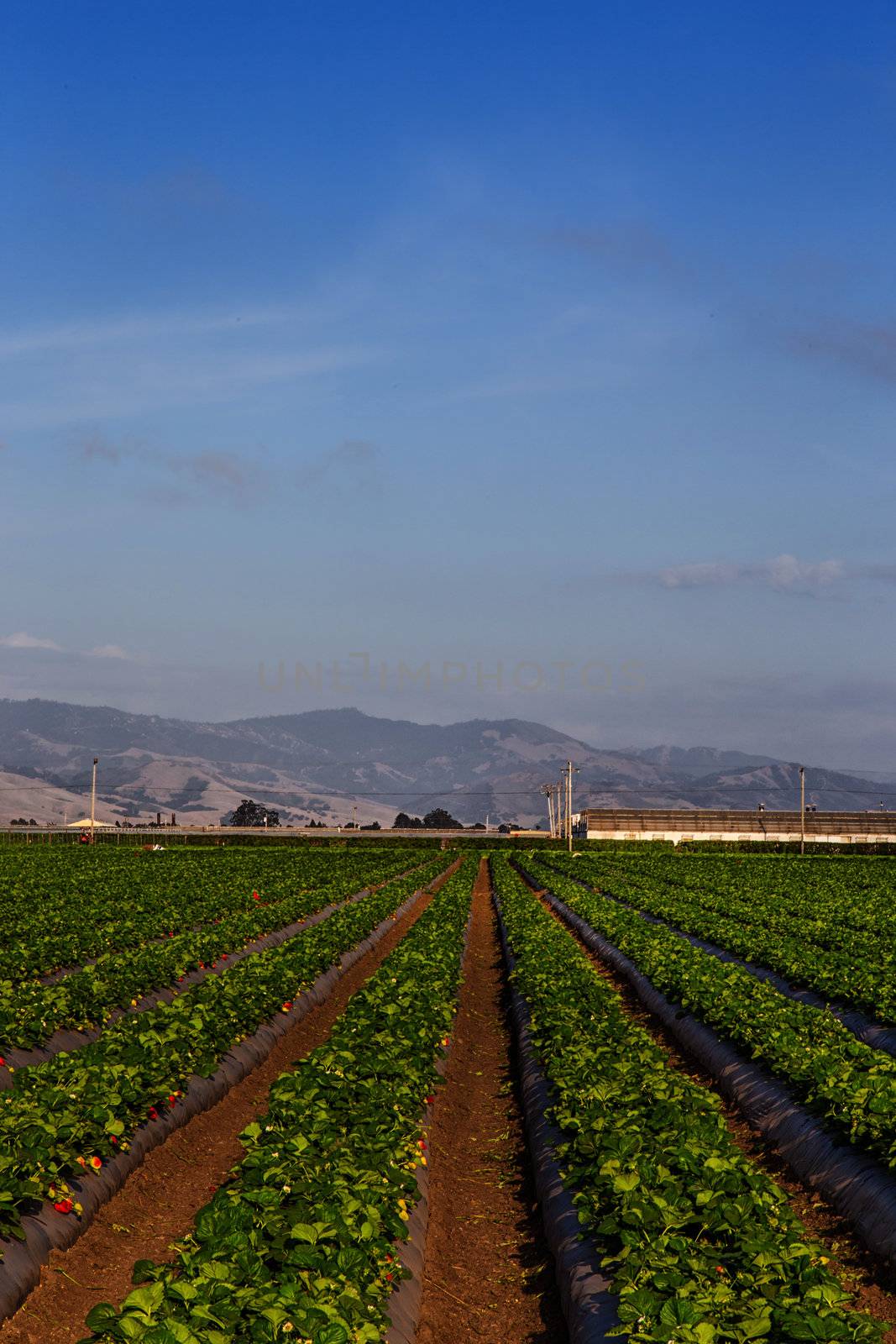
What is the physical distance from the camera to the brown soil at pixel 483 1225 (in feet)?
31.7

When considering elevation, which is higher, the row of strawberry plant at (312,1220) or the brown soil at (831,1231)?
the row of strawberry plant at (312,1220)

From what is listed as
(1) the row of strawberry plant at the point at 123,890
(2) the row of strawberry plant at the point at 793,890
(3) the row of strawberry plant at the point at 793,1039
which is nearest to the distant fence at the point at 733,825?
(2) the row of strawberry plant at the point at 793,890

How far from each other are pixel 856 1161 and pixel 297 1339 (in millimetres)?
7089

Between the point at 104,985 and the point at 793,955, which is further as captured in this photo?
the point at 793,955

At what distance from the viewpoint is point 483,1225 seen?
11961 mm

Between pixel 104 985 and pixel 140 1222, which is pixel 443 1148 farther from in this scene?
pixel 104 985

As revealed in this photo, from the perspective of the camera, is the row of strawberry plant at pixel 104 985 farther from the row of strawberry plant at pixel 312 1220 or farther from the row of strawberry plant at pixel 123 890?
the row of strawberry plant at pixel 312 1220

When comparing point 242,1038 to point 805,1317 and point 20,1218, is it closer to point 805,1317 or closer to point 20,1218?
point 20,1218

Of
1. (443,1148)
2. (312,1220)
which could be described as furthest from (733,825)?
(312,1220)

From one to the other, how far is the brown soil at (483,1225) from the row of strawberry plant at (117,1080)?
336cm

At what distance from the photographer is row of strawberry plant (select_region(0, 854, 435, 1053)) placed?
54.5 feet

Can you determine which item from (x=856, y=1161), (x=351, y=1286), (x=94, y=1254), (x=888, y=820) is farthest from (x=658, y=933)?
(x=888, y=820)

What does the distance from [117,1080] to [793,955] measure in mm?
17060

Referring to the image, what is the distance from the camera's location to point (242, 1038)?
18.2 meters
